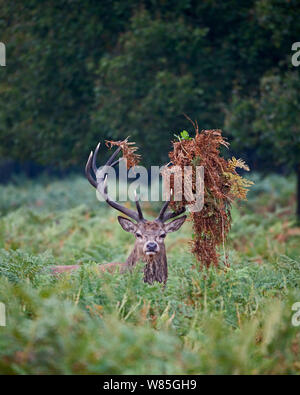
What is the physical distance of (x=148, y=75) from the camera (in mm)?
13953

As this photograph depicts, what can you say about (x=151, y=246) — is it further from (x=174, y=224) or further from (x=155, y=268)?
(x=174, y=224)

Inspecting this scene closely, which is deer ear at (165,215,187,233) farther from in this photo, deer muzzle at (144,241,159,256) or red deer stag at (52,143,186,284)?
deer muzzle at (144,241,159,256)

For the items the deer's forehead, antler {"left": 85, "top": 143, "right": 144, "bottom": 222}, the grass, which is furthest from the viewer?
antler {"left": 85, "top": 143, "right": 144, "bottom": 222}

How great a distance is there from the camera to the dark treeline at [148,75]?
42.3ft

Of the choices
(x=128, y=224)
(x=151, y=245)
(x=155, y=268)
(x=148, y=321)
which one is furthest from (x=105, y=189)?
(x=148, y=321)

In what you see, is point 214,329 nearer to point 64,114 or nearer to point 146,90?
point 146,90

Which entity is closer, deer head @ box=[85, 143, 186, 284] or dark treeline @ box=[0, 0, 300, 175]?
deer head @ box=[85, 143, 186, 284]

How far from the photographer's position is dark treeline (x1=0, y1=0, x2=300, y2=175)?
12883mm

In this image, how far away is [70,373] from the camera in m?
4.28

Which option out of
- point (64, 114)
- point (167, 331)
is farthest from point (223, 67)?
point (167, 331)

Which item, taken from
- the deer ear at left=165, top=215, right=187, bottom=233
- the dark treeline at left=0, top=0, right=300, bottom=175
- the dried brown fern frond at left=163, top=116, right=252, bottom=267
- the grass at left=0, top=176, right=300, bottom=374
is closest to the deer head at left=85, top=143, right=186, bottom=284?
the deer ear at left=165, top=215, right=187, bottom=233

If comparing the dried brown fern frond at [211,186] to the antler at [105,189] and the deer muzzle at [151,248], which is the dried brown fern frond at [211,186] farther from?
the antler at [105,189]

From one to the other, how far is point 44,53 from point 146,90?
10.1 feet

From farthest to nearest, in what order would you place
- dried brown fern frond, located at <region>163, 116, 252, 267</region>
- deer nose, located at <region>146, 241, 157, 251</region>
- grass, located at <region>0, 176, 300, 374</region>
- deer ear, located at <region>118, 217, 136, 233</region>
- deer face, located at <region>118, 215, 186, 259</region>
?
deer ear, located at <region>118, 217, 136, 233</region>, deer face, located at <region>118, 215, 186, 259</region>, deer nose, located at <region>146, 241, 157, 251</region>, dried brown fern frond, located at <region>163, 116, 252, 267</region>, grass, located at <region>0, 176, 300, 374</region>
